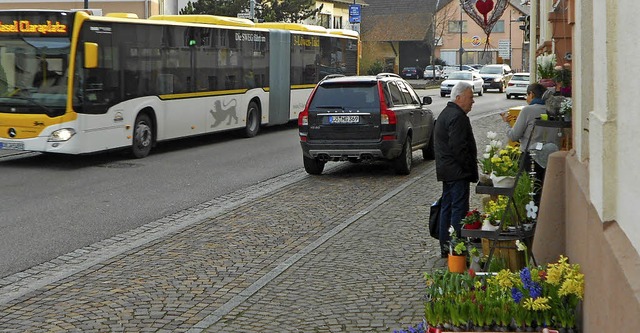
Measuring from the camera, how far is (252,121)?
26109 mm

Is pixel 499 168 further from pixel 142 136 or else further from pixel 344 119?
pixel 142 136

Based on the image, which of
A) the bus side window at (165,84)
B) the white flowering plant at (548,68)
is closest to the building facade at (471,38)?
the bus side window at (165,84)

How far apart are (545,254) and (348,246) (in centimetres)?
345

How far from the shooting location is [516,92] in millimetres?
52281

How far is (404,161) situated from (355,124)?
1.08 metres

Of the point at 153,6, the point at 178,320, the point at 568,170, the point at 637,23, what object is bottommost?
the point at 178,320

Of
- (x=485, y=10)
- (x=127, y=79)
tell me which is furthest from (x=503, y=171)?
(x=127, y=79)

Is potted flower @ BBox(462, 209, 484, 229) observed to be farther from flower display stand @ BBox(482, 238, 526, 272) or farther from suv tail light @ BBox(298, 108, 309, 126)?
suv tail light @ BBox(298, 108, 309, 126)

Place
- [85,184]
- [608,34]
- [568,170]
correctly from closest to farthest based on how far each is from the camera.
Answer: [608,34] → [568,170] → [85,184]

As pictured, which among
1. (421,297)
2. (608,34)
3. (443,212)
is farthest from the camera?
(443,212)

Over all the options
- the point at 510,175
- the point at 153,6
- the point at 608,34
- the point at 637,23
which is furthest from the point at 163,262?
the point at 153,6

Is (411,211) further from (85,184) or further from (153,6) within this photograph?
(153,6)

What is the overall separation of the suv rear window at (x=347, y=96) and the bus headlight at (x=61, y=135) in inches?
169

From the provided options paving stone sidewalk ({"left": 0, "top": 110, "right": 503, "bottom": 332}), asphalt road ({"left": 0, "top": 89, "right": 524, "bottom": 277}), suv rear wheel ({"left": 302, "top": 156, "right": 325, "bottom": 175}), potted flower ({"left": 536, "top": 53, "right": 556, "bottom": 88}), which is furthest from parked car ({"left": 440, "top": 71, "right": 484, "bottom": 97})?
potted flower ({"left": 536, "top": 53, "right": 556, "bottom": 88})
